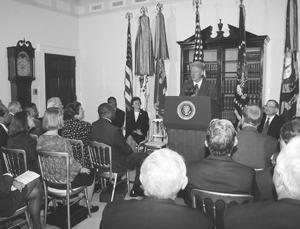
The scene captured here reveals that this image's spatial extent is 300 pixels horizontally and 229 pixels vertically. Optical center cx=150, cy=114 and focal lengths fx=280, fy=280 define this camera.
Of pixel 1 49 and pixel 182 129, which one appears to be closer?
pixel 182 129

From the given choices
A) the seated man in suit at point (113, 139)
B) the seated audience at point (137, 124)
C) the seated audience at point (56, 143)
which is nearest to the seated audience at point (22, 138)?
the seated audience at point (56, 143)

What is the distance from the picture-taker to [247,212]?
1.29 meters

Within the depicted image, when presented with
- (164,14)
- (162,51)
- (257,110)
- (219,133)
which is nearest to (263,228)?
(219,133)

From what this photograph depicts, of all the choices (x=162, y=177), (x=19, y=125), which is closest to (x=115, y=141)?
(x=19, y=125)

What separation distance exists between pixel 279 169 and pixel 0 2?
710cm

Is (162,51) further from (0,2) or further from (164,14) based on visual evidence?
(0,2)

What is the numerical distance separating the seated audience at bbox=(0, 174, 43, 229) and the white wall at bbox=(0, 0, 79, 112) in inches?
180

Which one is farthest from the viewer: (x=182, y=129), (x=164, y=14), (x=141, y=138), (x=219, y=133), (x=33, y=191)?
(x=164, y=14)

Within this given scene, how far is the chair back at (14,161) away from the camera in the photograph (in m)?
2.85

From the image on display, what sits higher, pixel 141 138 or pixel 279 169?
pixel 279 169

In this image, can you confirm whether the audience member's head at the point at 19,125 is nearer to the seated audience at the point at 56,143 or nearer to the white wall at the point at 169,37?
the seated audience at the point at 56,143

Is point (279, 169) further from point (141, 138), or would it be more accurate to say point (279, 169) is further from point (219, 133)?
point (141, 138)

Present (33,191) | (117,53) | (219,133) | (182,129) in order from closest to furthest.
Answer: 1. (219,133)
2. (33,191)
3. (182,129)
4. (117,53)

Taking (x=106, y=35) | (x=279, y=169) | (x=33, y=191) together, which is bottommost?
(x=33, y=191)
